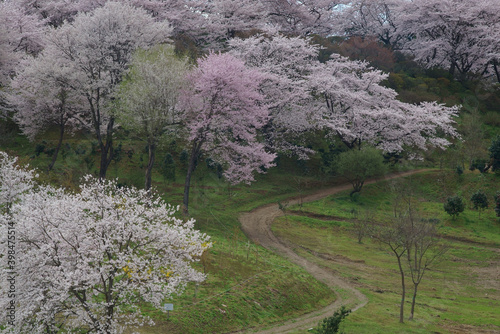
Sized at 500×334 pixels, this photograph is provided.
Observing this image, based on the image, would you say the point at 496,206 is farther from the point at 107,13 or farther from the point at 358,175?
the point at 107,13

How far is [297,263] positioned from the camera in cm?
2900

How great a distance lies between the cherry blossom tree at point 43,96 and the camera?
110 ft

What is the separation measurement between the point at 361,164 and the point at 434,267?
13583 mm

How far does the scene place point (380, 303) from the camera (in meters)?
24.7

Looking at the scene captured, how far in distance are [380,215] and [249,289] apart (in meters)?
20.1

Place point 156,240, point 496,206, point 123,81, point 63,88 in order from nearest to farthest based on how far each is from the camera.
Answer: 1. point 156,240
2. point 123,81
3. point 63,88
4. point 496,206

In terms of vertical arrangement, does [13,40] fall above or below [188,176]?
above

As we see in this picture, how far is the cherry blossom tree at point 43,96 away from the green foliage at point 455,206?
3394 centimetres

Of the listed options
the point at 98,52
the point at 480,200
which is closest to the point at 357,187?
the point at 480,200

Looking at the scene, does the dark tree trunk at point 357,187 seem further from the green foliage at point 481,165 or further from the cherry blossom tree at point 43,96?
the cherry blossom tree at point 43,96

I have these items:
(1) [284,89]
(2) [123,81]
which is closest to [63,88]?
(2) [123,81]

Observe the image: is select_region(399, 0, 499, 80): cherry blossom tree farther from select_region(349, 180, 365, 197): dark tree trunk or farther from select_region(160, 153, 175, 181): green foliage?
select_region(160, 153, 175, 181): green foliage

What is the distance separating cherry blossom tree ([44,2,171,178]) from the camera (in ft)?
111

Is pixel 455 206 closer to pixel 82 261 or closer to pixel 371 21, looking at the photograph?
pixel 82 261
